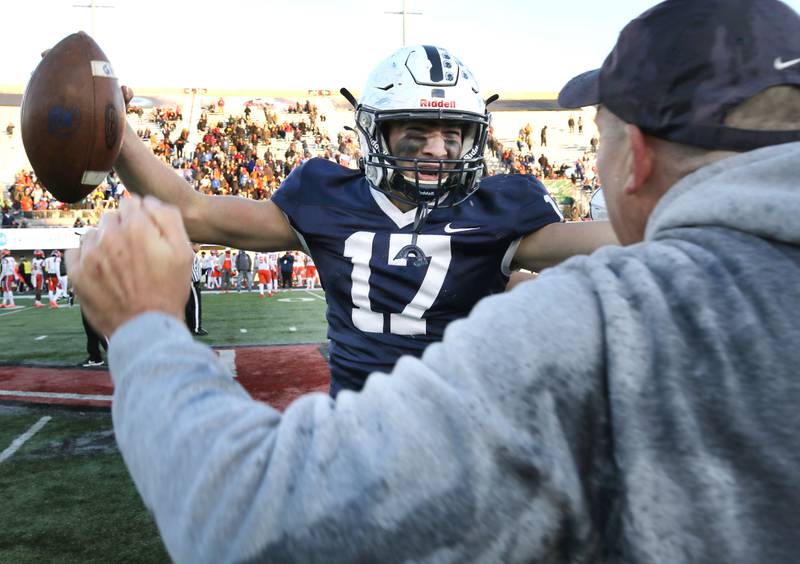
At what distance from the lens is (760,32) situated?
0.83 meters

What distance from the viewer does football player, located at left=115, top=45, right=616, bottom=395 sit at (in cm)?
223

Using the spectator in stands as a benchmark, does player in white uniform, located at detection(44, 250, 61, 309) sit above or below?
below

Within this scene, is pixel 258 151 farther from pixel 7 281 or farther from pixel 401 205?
pixel 401 205

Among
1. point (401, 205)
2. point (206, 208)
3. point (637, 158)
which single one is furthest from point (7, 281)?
point (637, 158)

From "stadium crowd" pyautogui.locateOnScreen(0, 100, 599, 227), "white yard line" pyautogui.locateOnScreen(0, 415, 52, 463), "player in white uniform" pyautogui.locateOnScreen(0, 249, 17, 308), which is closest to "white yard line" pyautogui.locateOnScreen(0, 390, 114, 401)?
"white yard line" pyautogui.locateOnScreen(0, 415, 52, 463)

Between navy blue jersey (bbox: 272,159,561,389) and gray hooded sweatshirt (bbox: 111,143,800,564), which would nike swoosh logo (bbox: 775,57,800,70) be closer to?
gray hooded sweatshirt (bbox: 111,143,800,564)

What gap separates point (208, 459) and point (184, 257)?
31 centimetres

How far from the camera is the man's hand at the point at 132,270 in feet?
2.80

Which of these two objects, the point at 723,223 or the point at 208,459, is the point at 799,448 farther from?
the point at 208,459

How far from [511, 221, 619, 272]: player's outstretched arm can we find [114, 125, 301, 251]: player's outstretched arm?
81 cm

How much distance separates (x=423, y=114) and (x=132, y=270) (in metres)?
1.58

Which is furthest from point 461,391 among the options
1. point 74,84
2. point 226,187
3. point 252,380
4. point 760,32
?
point 226,187

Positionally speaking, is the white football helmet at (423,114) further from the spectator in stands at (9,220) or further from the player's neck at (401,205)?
the spectator in stands at (9,220)

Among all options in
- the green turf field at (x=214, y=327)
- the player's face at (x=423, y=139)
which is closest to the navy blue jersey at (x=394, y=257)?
the player's face at (x=423, y=139)
